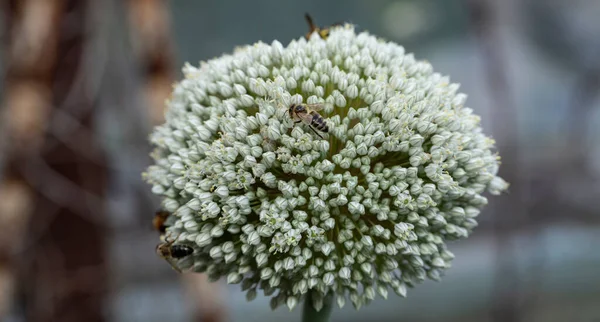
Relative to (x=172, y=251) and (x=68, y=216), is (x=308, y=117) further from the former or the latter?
(x=68, y=216)

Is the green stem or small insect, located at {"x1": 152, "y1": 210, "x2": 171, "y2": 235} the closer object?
the green stem

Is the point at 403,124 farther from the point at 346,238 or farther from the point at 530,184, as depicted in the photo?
the point at 530,184

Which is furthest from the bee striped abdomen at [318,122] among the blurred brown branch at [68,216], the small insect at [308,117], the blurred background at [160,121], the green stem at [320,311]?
the blurred brown branch at [68,216]

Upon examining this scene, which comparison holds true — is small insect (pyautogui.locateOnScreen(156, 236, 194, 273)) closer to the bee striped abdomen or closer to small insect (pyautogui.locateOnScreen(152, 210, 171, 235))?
small insect (pyautogui.locateOnScreen(152, 210, 171, 235))

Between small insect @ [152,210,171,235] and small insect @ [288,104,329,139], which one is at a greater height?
small insect @ [288,104,329,139]

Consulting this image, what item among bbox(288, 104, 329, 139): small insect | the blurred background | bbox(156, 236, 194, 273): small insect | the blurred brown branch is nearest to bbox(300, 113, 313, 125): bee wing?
bbox(288, 104, 329, 139): small insect

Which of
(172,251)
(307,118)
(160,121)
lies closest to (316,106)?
(307,118)

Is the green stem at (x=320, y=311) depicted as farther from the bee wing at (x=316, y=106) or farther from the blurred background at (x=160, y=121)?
the blurred background at (x=160, y=121)
